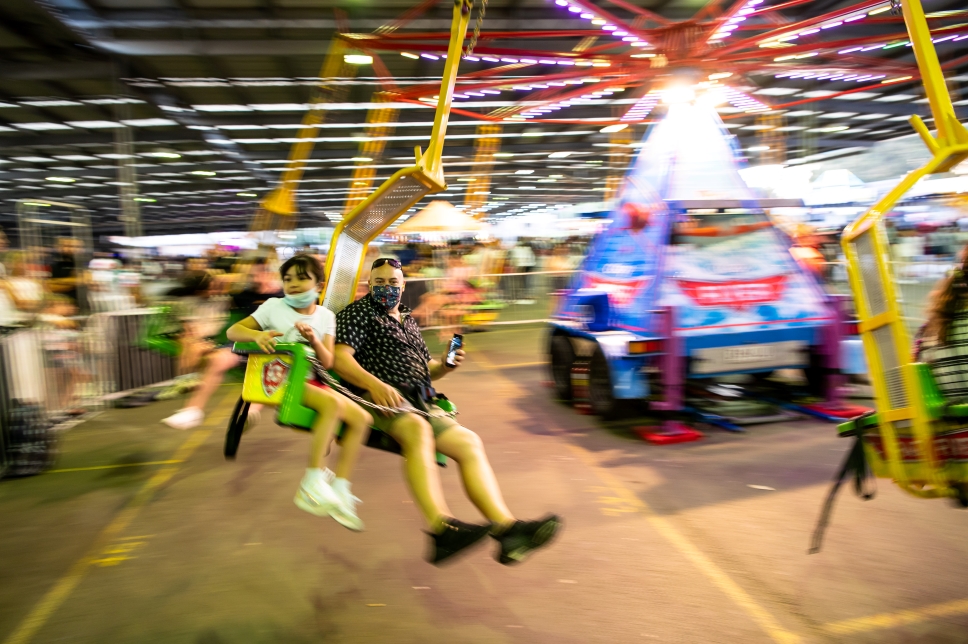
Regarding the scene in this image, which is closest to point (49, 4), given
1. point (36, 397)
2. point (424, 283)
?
point (36, 397)

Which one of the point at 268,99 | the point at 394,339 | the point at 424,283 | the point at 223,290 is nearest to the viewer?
the point at 394,339

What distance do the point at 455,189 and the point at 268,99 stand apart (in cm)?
1827

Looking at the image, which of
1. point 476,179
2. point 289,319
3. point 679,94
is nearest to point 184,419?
point 289,319

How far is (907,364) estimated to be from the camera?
3.01 m

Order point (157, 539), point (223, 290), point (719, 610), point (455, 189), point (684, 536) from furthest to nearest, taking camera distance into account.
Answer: point (455, 189) < point (223, 290) < point (157, 539) < point (684, 536) < point (719, 610)

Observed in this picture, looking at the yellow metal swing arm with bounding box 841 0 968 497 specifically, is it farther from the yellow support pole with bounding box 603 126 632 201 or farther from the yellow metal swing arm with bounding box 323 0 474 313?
the yellow support pole with bounding box 603 126 632 201

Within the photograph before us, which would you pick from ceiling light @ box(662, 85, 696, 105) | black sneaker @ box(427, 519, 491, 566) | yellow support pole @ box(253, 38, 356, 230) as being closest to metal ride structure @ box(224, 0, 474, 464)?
black sneaker @ box(427, 519, 491, 566)

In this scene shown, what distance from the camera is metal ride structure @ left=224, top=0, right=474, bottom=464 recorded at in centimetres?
318

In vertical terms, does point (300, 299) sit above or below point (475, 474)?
above

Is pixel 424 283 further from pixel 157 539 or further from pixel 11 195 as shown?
pixel 11 195

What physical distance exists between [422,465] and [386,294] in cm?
97

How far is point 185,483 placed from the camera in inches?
211

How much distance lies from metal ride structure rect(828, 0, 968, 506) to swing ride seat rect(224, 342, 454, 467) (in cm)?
212

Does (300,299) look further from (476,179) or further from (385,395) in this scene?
(476,179)
